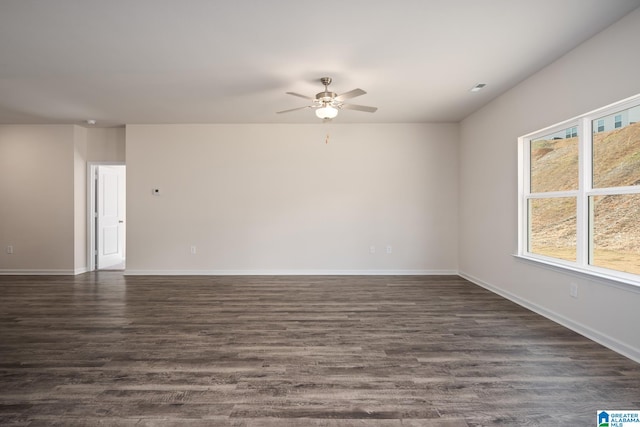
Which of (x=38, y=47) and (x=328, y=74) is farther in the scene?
(x=328, y=74)

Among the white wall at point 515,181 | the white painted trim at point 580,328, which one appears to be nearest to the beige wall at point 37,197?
the white wall at point 515,181

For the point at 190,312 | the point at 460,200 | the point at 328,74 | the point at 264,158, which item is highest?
the point at 328,74

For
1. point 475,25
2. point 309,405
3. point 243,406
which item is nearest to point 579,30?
point 475,25

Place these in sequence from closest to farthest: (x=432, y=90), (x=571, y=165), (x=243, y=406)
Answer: (x=243, y=406), (x=571, y=165), (x=432, y=90)

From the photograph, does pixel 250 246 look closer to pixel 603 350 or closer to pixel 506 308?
pixel 506 308

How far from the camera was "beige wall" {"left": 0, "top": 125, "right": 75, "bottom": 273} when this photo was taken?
538cm

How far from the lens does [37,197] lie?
17.7 feet

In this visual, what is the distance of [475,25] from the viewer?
2500 millimetres

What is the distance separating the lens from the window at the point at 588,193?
8.17 feet

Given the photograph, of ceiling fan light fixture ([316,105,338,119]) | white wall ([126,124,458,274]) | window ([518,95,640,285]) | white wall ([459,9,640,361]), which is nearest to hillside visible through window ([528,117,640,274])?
window ([518,95,640,285])

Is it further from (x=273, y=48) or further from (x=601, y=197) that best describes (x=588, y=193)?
(x=273, y=48)

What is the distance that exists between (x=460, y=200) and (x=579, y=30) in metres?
3.09

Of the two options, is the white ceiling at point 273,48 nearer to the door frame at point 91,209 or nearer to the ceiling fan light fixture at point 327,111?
the ceiling fan light fixture at point 327,111

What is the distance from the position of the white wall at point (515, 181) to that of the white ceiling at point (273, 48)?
157mm
